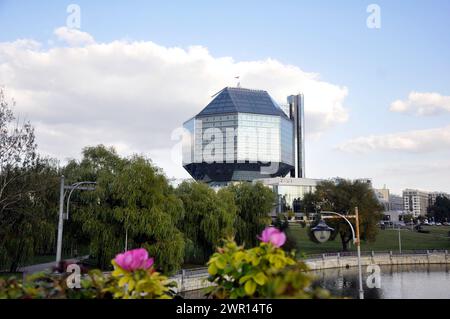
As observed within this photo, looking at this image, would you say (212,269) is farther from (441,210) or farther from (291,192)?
(441,210)

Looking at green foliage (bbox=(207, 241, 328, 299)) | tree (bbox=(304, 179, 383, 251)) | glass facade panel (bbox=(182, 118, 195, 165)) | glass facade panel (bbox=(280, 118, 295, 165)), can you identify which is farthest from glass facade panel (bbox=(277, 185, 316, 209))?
green foliage (bbox=(207, 241, 328, 299))

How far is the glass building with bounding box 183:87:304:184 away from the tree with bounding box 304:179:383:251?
9743 centimetres

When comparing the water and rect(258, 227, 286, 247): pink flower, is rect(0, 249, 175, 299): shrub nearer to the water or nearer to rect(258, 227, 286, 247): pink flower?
rect(258, 227, 286, 247): pink flower

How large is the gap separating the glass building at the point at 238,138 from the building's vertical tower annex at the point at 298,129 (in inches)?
480

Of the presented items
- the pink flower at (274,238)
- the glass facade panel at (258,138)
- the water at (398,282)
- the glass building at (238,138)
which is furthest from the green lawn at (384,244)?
the glass building at (238,138)

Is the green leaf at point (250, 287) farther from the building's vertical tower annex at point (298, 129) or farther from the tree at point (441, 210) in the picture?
the building's vertical tower annex at point (298, 129)

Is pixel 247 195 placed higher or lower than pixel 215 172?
lower

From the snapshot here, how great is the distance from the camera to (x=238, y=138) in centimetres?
16088

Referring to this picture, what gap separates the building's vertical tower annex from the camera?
598 feet
